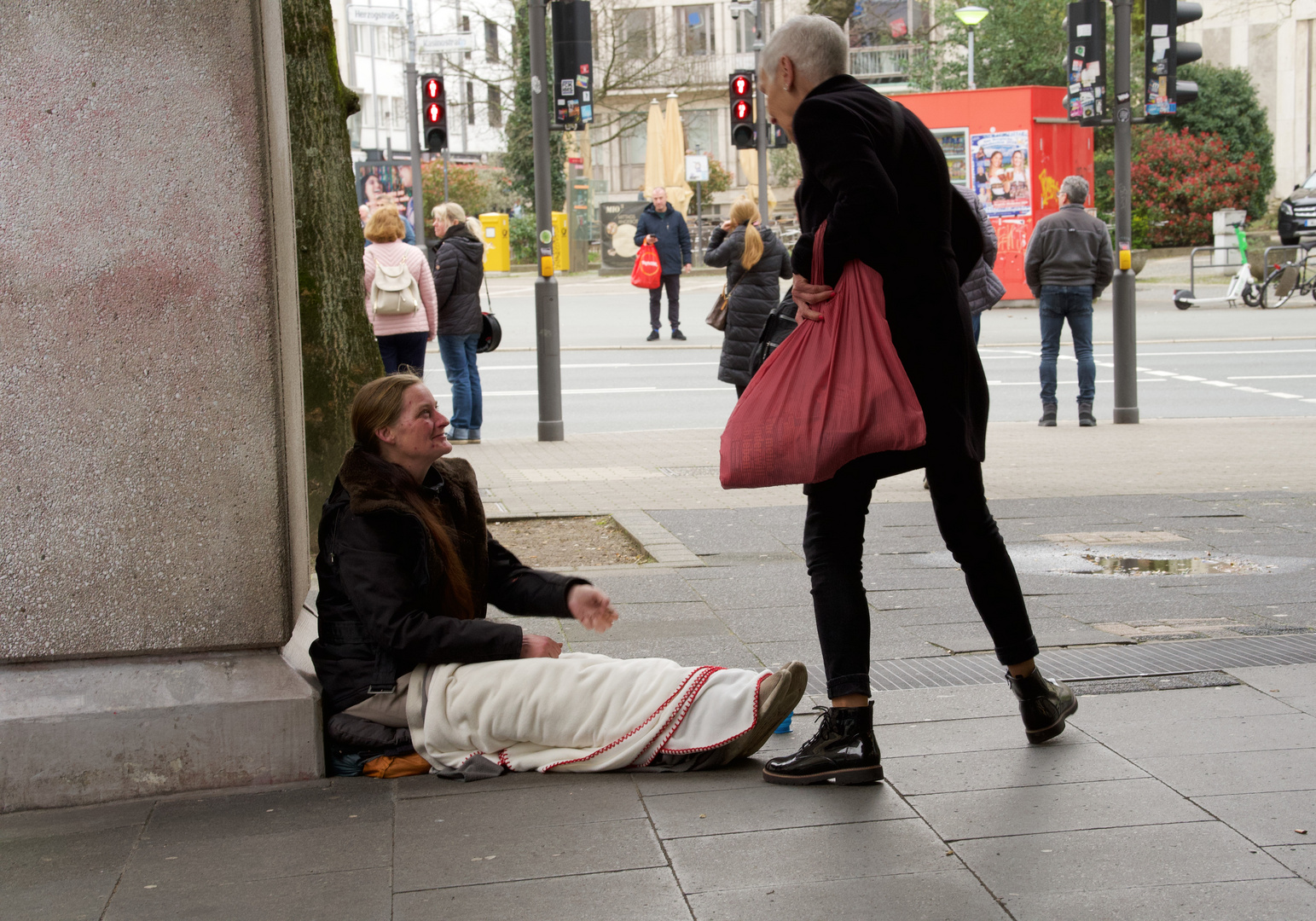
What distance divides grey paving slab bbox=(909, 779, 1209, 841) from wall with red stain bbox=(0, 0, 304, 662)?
1.77 m

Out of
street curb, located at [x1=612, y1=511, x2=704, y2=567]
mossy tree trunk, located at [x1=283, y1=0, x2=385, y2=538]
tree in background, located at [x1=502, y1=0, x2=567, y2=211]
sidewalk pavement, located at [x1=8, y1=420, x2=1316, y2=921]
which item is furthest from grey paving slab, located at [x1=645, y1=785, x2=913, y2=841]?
tree in background, located at [x1=502, y1=0, x2=567, y2=211]

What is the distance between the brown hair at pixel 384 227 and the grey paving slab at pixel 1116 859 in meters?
8.66

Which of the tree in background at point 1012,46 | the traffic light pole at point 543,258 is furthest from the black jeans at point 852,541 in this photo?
the tree in background at point 1012,46

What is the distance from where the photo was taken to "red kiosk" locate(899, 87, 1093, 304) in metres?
23.9

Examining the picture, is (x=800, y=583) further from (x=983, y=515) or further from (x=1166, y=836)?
(x=1166, y=836)

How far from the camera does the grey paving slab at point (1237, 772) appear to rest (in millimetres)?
3512

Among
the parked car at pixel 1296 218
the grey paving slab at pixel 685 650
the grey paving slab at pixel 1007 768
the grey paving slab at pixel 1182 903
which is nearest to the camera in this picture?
the grey paving slab at pixel 1182 903

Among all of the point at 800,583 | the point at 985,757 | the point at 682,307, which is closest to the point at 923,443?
the point at 985,757

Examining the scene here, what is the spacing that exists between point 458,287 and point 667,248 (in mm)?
9646

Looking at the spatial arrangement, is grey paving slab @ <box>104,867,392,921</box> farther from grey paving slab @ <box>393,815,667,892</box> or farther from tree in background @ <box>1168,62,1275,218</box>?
tree in background @ <box>1168,62,1275,218</box>

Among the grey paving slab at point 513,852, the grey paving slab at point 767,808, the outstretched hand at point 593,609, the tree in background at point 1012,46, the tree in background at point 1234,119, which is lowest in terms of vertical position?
the grey paving slab at point 767,808

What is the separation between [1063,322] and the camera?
12438 mm

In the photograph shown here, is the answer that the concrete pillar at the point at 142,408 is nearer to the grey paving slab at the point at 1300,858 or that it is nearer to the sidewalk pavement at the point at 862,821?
the sidewalk pavement at the point at 862,821

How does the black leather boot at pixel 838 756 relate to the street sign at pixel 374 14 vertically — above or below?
below
